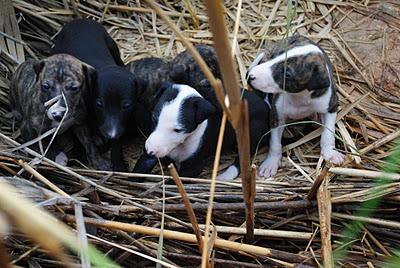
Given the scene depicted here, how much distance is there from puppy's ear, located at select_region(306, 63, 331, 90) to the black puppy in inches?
44.9

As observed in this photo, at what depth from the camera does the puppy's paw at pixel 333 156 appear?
170 inches

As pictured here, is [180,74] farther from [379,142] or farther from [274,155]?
[379,142]

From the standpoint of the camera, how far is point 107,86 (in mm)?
4105

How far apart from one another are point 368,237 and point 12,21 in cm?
322

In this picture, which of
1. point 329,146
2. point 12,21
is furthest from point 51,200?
point 12,21

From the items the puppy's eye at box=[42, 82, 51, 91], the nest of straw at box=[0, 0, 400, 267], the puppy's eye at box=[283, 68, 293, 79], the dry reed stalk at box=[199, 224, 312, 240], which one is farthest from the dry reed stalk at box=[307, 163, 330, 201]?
the puppy's eye at box=[42, 82, 51, 91]

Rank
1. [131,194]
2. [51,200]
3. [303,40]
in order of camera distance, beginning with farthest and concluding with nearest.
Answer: [303,40]
[131,194]
[51,200]

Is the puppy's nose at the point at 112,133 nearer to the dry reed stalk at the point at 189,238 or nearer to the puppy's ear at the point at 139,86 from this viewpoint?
the puppy's ear at the point at 139,86

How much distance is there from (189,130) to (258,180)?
0.54 metres

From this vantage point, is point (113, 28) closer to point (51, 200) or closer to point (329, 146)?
point (329, 146)

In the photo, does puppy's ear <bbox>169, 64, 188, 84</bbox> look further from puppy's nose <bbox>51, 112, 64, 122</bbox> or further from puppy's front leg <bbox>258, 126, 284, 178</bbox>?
puppy's nose <bbox>51, 112, 64, 122</bbox>

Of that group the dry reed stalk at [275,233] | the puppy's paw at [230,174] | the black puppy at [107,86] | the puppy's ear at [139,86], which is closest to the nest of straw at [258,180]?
the dry reed stalk at [275,233]

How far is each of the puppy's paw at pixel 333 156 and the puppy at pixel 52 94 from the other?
1.57 meters

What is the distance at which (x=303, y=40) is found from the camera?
436 centimetres
